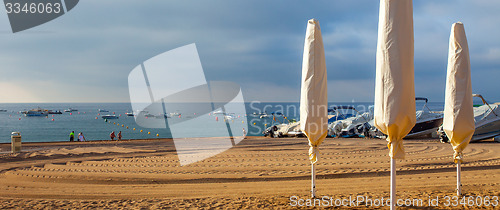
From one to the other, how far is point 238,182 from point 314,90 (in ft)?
14.4

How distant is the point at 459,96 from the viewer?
24.6 ft

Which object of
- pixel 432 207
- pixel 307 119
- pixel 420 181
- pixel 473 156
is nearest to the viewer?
pixel 432 207

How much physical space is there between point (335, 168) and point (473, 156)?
251 inches

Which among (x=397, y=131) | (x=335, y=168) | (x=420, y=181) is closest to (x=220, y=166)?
(x=335, y=168)

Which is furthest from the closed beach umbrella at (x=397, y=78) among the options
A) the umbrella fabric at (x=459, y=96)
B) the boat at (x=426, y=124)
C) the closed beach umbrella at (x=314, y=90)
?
the boat at (x=426, y=124)

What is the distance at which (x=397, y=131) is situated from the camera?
5.54 meters

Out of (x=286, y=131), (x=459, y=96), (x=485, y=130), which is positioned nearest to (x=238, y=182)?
(x=459, y=96)

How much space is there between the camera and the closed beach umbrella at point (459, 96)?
7.43 metres

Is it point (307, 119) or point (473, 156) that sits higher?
point (307, 119)

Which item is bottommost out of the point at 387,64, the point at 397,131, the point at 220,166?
the point at 220,166

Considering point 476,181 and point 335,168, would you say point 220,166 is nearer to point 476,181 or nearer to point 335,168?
point 335,168

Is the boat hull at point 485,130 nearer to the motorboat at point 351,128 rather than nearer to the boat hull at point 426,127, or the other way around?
the boat hull at point 426,127

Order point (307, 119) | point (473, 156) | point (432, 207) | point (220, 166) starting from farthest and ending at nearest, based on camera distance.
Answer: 1. point (473, 156)
2. point (220, 166)
3. point (307, 119)
4. point (432, 207)

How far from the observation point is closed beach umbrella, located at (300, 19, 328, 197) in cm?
750
